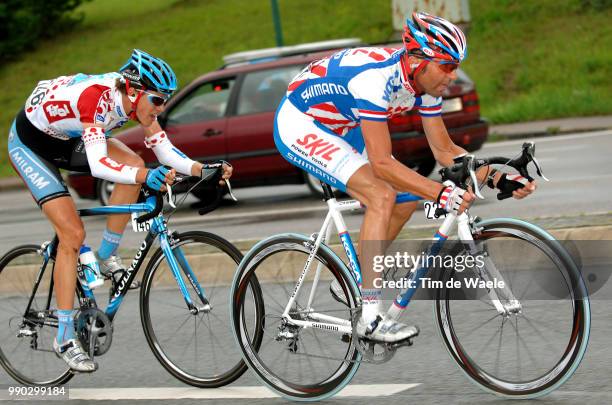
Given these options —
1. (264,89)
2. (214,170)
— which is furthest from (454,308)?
(264,89)

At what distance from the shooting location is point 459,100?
47.0 feet

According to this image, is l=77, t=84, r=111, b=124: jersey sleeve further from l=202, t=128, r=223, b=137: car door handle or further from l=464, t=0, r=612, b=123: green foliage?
l=464, t=0, r=612, b=123: green foliage

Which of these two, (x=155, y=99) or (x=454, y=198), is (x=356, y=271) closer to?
(x=454, y=198)

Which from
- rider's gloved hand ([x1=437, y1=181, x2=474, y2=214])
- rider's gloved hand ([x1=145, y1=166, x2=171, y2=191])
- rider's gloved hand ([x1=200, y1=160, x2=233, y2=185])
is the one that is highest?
rider's gloved hand ([x1=437, y1=181, x2=474, y2=214])

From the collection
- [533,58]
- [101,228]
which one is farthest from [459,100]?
[533,58]

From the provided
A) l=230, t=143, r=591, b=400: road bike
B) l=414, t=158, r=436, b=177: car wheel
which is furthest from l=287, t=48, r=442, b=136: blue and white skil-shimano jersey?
l=414, t=158, r=436, b=177: car wheel

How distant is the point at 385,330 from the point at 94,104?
1887 mm

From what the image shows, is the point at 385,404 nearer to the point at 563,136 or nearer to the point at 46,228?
the point at 46,228

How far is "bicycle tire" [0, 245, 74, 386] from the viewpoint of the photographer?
645 cm

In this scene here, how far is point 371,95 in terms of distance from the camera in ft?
17.4

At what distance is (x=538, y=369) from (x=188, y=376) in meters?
1.87

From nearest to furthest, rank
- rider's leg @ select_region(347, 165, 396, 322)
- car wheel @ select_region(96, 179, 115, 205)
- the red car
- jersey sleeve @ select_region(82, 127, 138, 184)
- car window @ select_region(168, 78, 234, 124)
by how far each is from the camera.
→ 1. rider's leg @ select_region(347, 165, 396, 322)
2. jersey sleeve @ select_region(82, 127, 138, 184)
3. the red car
4. car window @ select_region(168, 78, 234, 124)
5. car wheel @ select_region(96, 179, 115, 205)

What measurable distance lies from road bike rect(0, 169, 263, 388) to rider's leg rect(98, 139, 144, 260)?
8cm

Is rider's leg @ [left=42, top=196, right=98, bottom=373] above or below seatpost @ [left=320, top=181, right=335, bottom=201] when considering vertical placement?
below
